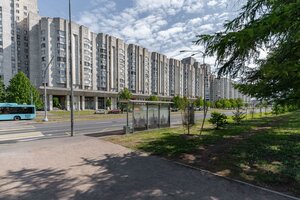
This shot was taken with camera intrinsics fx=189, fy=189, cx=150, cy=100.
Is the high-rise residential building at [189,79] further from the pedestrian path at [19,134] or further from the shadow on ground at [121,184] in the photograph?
the shadow on ground at [121,184]

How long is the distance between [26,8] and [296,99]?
9041 centimetres

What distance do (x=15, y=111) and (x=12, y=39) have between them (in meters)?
46.0

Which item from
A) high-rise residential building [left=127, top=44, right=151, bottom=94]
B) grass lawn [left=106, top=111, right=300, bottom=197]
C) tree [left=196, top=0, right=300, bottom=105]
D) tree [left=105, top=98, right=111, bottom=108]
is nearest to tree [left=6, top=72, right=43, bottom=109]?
tree [left=105, top=98, right=111, bottom=108]

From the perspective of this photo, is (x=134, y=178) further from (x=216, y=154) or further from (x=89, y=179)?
(x=216, y=154)

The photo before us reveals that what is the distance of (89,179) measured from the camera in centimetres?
494

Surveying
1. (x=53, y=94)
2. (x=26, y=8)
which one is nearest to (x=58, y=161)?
(x=53, y=94)

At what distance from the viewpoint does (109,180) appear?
487cm

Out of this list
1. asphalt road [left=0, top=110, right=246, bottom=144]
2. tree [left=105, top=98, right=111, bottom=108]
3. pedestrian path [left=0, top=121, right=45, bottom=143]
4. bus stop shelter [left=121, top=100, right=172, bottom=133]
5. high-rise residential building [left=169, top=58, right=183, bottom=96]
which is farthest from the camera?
high-rise residential building [left=169, top=58, right=183, bottom=96]

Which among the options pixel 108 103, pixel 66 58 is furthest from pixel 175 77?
pixel 66 58

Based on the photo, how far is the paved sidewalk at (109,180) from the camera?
4.08 m

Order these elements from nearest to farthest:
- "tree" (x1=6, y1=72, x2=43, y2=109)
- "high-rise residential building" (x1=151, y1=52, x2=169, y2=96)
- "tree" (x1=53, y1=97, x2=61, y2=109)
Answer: "tree" (x1=6, y1=72, x2=43, y2=109) → "tree" (x1=53, y1=97, x2=61, y2=109) → "high-rise residential building" (x1=151, y1=52, x2=169, y2=96)

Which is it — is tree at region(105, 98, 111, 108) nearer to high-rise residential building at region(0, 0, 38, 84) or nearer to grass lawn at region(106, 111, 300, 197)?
high-rise residential building at region(0, 0, 38, 84)

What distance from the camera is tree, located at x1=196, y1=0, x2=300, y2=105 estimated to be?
4340 mm

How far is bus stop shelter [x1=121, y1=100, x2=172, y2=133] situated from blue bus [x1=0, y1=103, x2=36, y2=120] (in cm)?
2172
